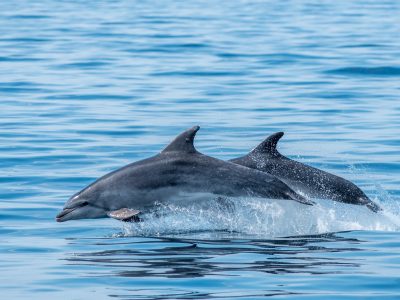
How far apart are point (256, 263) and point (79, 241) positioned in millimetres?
→ 2046

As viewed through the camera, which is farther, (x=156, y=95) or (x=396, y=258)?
(x=156, y=95)

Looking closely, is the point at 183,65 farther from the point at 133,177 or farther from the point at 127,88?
the point at 133,177

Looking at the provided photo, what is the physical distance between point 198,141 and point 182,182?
5.51m

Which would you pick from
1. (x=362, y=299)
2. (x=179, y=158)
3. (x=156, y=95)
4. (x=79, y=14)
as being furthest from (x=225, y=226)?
(x=79, y=14)

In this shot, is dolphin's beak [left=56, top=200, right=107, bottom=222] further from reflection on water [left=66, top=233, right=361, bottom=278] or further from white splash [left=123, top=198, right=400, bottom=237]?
reflection on water [left=66, top=233, right=361, bottom=278]

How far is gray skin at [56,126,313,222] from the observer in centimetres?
1203

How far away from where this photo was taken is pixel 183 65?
2698cm

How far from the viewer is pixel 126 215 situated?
38.6ft

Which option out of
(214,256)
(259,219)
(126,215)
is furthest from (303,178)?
(214,256)

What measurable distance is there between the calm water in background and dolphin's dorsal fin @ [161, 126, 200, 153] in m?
0.62

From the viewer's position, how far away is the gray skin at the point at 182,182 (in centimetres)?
1203

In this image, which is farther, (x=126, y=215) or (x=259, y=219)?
(x=259, y=219)

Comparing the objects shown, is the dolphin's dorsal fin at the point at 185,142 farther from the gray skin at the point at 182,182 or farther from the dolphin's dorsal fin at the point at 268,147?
the dolphin's dorsal fin at the point at 268,147

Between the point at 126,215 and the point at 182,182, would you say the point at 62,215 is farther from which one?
the point at 182,182
